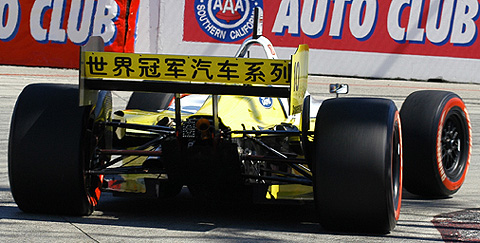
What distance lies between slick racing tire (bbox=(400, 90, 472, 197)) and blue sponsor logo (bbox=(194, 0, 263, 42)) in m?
11.1

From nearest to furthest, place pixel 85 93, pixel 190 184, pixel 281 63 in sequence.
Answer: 1. pixel 281 63
2. pixel 85 93
3. pixel 190 184

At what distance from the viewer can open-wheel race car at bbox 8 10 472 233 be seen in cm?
557

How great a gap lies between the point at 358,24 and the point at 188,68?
13.3 m

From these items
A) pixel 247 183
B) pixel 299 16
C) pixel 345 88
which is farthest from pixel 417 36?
pixel 247 183

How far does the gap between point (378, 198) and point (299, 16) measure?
43.6 feet

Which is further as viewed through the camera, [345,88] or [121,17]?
[121,17]

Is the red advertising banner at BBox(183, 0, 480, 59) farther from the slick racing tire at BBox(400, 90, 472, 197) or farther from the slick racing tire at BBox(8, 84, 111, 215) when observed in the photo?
the slick racing tire at BBox(8, 84, 111, 215)

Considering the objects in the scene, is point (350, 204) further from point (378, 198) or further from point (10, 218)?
point (10, 218)

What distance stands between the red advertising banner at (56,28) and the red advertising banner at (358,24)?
174 centimetres

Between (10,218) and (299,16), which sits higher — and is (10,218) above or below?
below

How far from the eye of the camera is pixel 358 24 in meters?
18.4

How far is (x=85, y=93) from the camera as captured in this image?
19.0 ft

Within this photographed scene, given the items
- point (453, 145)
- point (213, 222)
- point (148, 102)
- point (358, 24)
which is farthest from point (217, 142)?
point (358, 24)

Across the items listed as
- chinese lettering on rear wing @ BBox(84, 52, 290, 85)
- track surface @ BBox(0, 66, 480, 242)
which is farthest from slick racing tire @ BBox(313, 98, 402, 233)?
chinese lettering on rear wing @ BBox(84, 52, 290, 85)
